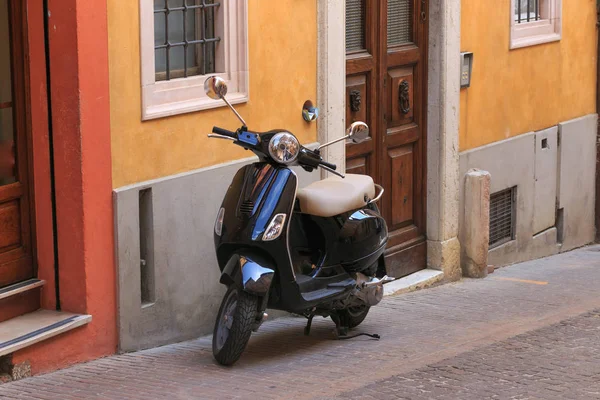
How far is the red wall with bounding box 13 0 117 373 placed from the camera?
693 cm

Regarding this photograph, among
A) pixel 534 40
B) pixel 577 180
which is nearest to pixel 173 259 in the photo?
pixel 534 40

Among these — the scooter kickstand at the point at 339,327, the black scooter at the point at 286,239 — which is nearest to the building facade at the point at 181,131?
the black scooter at the point at 286,239

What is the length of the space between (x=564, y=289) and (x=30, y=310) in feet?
15.8

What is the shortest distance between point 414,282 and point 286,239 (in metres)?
3.12

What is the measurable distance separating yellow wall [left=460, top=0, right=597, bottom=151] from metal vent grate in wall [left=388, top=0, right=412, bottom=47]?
649 mm

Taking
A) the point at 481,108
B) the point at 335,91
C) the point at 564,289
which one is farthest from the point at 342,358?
the point at 481,108

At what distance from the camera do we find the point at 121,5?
23.6 ft

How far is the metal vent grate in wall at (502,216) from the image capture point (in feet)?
37.9

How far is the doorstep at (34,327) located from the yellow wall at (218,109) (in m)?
0.84

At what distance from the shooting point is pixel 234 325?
699 centimetres

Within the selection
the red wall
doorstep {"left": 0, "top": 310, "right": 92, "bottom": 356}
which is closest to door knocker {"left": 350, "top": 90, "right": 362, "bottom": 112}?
the red wall

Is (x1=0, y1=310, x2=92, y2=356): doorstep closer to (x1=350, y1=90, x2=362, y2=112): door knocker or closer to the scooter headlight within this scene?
the scooter headlight

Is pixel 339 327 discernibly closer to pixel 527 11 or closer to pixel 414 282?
pixel 414 282

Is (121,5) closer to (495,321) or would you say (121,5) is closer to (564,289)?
(495,321)
